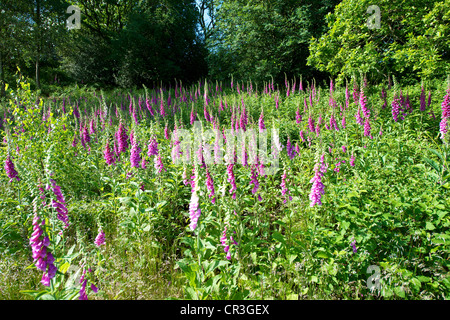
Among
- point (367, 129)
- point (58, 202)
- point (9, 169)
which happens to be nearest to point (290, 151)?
point (367, 129)

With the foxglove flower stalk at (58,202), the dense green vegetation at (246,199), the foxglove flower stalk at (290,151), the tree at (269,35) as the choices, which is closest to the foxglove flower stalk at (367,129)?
the dense green vegetation at (246,199)

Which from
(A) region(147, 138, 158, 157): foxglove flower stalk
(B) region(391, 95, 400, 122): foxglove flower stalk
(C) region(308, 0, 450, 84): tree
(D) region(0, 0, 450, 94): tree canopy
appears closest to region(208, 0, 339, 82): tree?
(D) region(0, 0, 450, 94): tree canopy

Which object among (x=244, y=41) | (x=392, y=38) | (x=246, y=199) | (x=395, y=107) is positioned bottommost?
(x=246, y=199)

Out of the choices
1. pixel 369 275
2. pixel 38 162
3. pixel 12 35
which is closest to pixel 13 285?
pixel 38 162

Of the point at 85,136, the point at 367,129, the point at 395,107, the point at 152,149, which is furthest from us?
the point at 395,107

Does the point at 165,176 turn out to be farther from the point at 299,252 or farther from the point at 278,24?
the point at 278,24

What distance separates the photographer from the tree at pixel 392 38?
7184 millimetres

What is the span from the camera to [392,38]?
926 cm

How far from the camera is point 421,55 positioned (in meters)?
7.30

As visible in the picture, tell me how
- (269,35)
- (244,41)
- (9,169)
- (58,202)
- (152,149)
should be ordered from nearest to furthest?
(58,202), (9,169), (152,149), (269,35), (244,41)

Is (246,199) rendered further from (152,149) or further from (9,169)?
(9,169)

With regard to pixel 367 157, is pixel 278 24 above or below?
above

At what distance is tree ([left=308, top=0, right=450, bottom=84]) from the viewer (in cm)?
718
